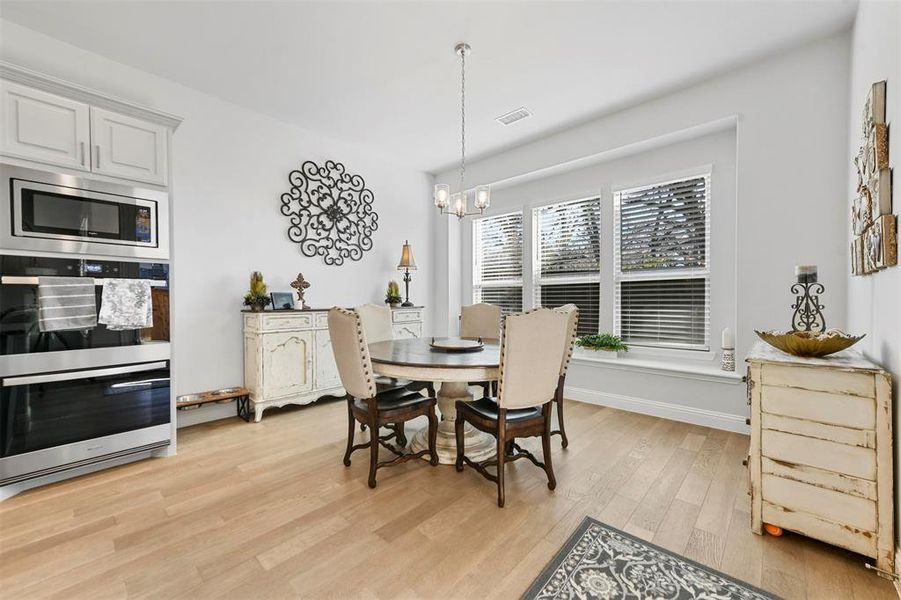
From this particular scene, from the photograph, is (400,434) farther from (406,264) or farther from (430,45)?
(430,45)

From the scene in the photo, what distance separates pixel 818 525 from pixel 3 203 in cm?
454

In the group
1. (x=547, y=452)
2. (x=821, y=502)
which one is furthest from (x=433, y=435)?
(x=821, y=502)

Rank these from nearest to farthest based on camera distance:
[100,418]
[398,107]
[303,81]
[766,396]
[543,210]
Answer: [766,396] → [100,418] → [303,81] → [398,107] → [543,210]

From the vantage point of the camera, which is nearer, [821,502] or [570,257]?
[821,502]

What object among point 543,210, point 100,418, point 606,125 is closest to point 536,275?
point 543,210

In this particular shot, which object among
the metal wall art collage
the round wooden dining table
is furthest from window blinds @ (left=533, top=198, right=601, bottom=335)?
the metal wall art collage

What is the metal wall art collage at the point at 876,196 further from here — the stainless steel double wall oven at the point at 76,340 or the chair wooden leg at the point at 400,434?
the stainless steel double wall oven at the point at 76,340

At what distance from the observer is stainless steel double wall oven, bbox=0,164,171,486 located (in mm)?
2232

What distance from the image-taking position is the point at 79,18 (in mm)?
2604

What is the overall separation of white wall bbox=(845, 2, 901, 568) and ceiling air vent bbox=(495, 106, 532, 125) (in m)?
2.32

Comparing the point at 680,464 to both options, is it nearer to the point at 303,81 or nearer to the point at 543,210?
the point at 543,210

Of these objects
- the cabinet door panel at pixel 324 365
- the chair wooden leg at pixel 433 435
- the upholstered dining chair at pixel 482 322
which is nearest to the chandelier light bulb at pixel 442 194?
the upholstered dining chair at pixel 482 322

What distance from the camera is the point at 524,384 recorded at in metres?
2.17

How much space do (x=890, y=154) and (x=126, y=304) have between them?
429 cm
